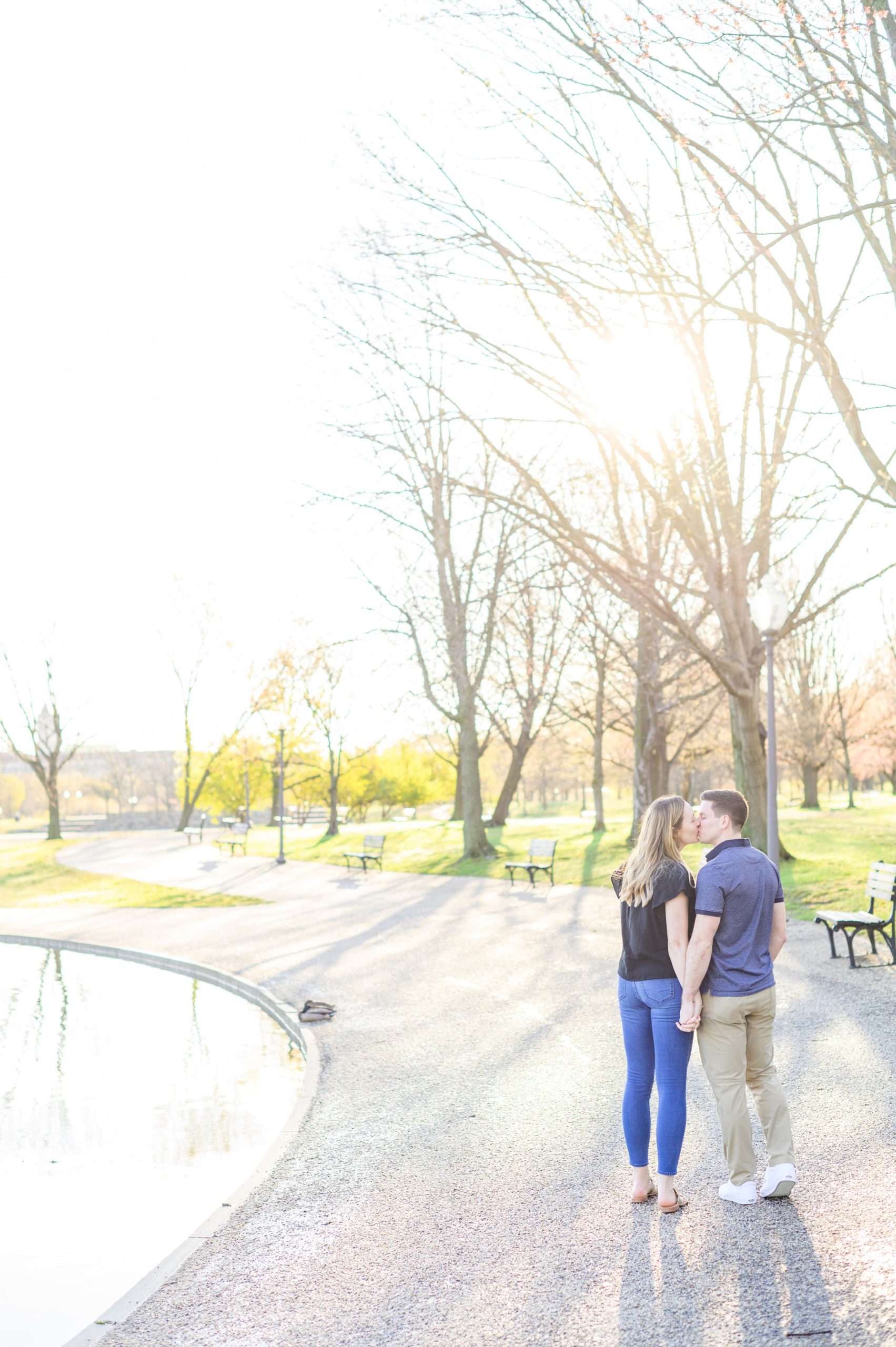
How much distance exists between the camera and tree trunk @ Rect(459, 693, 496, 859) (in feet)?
88.4

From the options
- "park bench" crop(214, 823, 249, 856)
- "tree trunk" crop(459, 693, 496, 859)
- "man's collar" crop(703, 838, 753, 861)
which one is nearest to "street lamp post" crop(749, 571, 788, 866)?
"man's collar" crop(703, 838, 753, 861)

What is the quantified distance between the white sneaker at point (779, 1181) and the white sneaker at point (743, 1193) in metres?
0.06

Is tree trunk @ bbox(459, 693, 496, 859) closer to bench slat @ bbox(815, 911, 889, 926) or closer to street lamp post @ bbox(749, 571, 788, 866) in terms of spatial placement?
street lamp post @ bbox(749, 571, 788, 866)

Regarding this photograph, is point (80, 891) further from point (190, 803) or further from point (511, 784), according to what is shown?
point (190, 803)

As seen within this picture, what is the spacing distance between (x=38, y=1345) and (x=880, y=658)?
2157 inches

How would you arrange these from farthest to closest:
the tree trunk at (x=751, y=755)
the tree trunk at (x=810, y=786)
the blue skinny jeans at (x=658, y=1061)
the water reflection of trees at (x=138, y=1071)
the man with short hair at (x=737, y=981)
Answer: the tree trunk at (x=810, y=786) < the tree trunk at (x=751, y=755) < the water reflection of trees at (x=138, y=1071) < the blue skinny jeans at (x=658, y=1061) < the man with short hair at (x=737, y=981)

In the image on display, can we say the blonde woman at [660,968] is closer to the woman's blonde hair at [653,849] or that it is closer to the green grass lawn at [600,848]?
the woman's blonde hair at [653,849]

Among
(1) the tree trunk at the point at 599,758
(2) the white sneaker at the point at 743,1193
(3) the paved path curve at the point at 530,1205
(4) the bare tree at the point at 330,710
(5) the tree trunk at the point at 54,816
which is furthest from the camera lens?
(5) the tree trunk at the point at 54,816

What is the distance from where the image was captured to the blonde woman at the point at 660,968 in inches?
190

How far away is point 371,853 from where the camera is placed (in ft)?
95.9

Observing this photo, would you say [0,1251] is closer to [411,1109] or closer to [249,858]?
[411,1109]

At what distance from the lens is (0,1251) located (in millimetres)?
5902

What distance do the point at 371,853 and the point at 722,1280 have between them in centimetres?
2531

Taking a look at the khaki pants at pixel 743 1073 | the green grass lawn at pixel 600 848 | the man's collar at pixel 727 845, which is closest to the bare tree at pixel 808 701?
the green grass lawn at pixel 600 848
